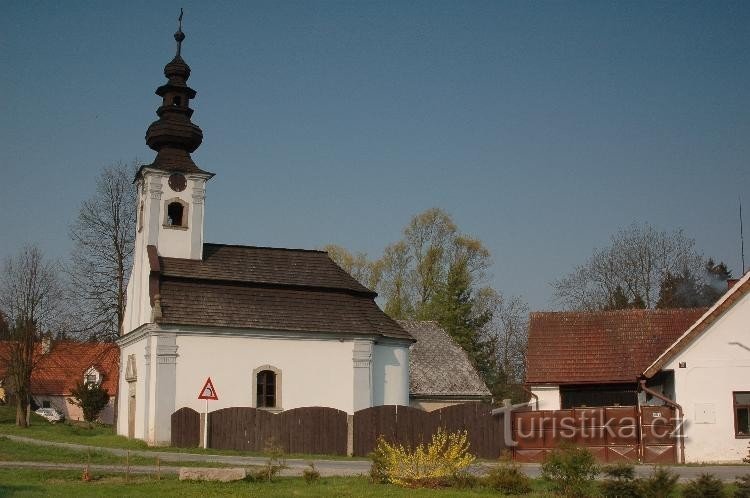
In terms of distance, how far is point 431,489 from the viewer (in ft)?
56.8

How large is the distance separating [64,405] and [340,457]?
4864 centimetres

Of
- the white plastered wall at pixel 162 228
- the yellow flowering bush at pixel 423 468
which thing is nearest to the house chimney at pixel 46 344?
the white plastered wall at pixel 162 228

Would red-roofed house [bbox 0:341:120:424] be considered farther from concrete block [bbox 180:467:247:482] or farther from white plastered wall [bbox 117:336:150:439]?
concrete block [bbox 180:467:247:482]

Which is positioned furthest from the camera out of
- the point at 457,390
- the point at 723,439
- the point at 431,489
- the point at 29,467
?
the point at 457,390

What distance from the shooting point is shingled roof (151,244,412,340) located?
33781 mm

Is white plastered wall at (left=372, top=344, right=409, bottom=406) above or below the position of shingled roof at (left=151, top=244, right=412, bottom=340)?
below

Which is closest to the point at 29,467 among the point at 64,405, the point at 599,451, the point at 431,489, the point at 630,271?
the point at 431,489

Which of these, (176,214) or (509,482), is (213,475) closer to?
(509,482)

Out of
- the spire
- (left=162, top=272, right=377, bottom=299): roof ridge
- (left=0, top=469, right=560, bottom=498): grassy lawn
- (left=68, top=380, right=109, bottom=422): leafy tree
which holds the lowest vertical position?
(left=0, top=469, right=560, bottom=498): grassy lawn

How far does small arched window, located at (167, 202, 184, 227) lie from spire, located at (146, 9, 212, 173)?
1.47 metres

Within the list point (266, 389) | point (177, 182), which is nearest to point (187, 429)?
point (266, 389)

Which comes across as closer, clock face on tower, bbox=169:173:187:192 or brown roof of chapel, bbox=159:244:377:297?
brown roof of chapel, bbox=159:244:377:297

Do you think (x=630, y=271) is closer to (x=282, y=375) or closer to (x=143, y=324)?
(x=282, y=375)

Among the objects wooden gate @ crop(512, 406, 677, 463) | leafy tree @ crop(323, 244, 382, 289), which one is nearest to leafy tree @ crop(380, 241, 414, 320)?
leafy tree @ crop(323, 244, 382, 289)
